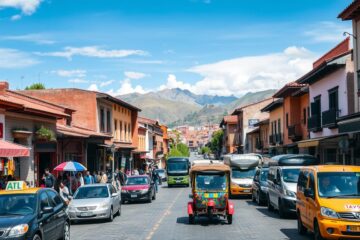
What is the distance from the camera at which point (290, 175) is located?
21.0 m

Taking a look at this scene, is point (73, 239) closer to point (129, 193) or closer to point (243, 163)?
point (129, 193)

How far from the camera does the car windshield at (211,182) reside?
18578 millimetres

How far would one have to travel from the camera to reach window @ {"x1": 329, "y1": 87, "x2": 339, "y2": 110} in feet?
101

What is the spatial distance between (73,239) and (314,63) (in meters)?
30.9

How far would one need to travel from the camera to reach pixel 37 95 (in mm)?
48906

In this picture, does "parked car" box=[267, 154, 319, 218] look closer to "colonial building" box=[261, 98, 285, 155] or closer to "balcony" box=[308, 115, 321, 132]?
"balcony" box=[308, 115, 321, 132]

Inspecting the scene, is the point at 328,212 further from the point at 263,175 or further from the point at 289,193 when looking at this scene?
the point at 263,175

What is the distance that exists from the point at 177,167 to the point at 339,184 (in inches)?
1405

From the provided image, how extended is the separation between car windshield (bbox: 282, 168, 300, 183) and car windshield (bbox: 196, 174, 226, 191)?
3273mm

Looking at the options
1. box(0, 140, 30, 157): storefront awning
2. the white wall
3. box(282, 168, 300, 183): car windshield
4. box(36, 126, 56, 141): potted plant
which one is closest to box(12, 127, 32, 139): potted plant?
box(36, 126, 56, 141): potted plant

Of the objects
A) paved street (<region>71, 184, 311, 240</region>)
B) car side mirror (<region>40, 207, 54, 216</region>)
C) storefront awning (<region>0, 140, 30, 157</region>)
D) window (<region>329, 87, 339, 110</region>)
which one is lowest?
paved street (<region>71, 184, 311, 240</region>)

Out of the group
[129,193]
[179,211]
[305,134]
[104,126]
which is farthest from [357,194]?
[104,126]

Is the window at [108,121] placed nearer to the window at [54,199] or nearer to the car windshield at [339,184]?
the window at [54,199]

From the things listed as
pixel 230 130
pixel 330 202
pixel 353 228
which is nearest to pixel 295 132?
pixel 330 202
